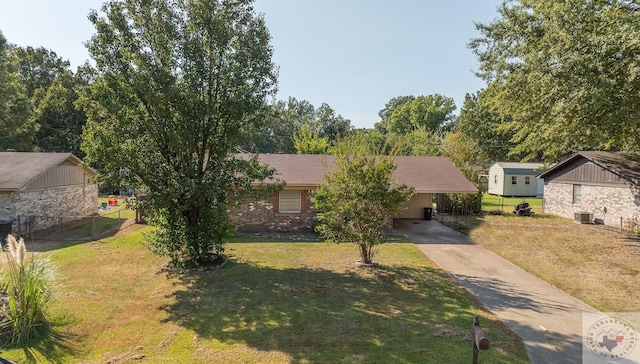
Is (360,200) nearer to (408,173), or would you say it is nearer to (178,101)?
(178,101)

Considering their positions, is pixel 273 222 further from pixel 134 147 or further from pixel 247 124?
pixel 134 147

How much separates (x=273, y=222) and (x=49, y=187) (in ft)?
39.1

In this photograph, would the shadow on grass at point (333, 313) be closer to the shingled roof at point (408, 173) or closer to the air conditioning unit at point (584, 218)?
the shingled roof at point (408, 173)

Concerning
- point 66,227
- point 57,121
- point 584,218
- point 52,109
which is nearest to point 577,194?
point 584,218

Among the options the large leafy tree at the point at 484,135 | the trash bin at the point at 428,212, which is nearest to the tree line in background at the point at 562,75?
the trash bin at the point at 428,212

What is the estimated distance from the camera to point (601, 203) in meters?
20.2

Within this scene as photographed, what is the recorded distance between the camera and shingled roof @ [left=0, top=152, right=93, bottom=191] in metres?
16.2

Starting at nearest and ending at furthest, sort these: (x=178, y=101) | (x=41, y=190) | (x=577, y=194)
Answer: (x=178, y=101) → (x=41, y=190) → (x=577, y=194)

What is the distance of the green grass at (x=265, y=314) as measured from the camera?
628cm

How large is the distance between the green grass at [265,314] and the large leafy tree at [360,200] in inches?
50.9

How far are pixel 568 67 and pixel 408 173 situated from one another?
970 centimetres

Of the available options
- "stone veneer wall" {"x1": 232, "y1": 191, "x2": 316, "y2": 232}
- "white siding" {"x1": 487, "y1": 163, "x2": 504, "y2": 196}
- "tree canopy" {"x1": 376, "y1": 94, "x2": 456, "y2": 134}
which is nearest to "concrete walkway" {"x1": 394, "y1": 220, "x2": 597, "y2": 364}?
"stone veneer wall" {"x1": 232, "y1": 191, "x2": 316, "y2": 232}

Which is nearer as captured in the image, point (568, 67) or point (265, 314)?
point (265, 314)

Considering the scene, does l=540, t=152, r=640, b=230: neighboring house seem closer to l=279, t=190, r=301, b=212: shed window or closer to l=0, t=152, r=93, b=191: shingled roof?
l=279, t=190, r=301, b=212: shed window
